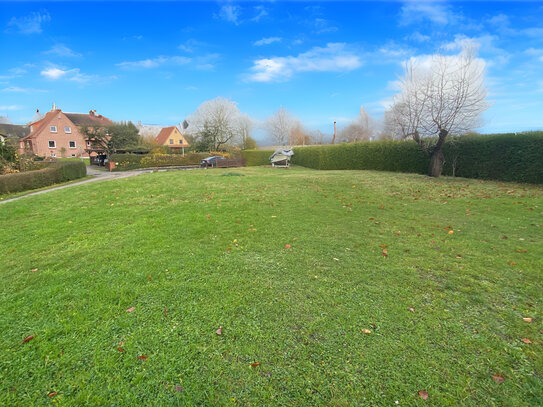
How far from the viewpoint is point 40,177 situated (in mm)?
13867

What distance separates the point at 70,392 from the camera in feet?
6.06

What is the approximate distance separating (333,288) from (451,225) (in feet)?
13.7

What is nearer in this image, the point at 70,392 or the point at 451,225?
the point at 70,392

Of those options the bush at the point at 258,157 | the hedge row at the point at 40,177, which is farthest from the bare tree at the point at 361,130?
the hedge row at the point at 40,177

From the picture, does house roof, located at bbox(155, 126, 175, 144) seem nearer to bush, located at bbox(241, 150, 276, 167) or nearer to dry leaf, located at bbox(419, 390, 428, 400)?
bush, located at bbox(241, 150, 276, 167)

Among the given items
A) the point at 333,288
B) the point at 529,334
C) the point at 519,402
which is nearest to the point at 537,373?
the point at 519,402

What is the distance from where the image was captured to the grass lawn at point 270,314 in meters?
1.89

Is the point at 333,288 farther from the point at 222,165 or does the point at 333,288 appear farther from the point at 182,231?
the point at 222,165

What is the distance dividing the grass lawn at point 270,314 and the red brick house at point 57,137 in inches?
1932

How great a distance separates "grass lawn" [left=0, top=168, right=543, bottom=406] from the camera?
1.89 metres

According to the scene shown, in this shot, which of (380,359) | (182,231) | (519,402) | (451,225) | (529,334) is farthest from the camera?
(451,225)

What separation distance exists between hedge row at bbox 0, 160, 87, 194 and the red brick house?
105 ft

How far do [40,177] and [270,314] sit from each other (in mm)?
16478

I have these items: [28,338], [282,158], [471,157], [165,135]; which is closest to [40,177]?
[28,338]
